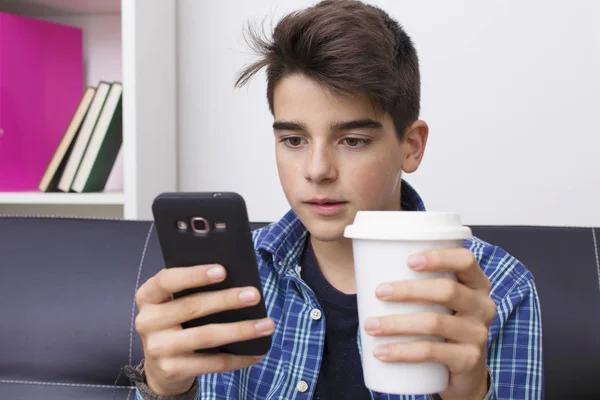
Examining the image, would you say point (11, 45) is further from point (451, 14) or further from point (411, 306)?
point (411, 306)

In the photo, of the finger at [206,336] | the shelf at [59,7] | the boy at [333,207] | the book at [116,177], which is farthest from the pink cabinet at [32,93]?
the finger at [206,336]

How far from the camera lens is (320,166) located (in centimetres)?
98

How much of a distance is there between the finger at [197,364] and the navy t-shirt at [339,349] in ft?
1.07

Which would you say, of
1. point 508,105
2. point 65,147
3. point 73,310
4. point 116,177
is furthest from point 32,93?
point 508,105

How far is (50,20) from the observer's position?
1952 millimetres

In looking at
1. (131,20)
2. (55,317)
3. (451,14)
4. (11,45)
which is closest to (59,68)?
(11,45)

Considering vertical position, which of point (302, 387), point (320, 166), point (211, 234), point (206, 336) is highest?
point (320, 166)

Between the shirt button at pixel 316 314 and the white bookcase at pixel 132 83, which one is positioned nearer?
the shirt button at pixel 316 314

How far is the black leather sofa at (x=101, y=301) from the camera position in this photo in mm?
1198

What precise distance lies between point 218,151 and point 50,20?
609 mm

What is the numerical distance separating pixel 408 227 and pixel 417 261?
0.11 ft

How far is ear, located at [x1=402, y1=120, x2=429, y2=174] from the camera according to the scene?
3.91 feet

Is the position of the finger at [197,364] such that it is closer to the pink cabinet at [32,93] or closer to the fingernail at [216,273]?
the fingernail at [216,273]

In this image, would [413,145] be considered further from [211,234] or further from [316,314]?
[211,234]
